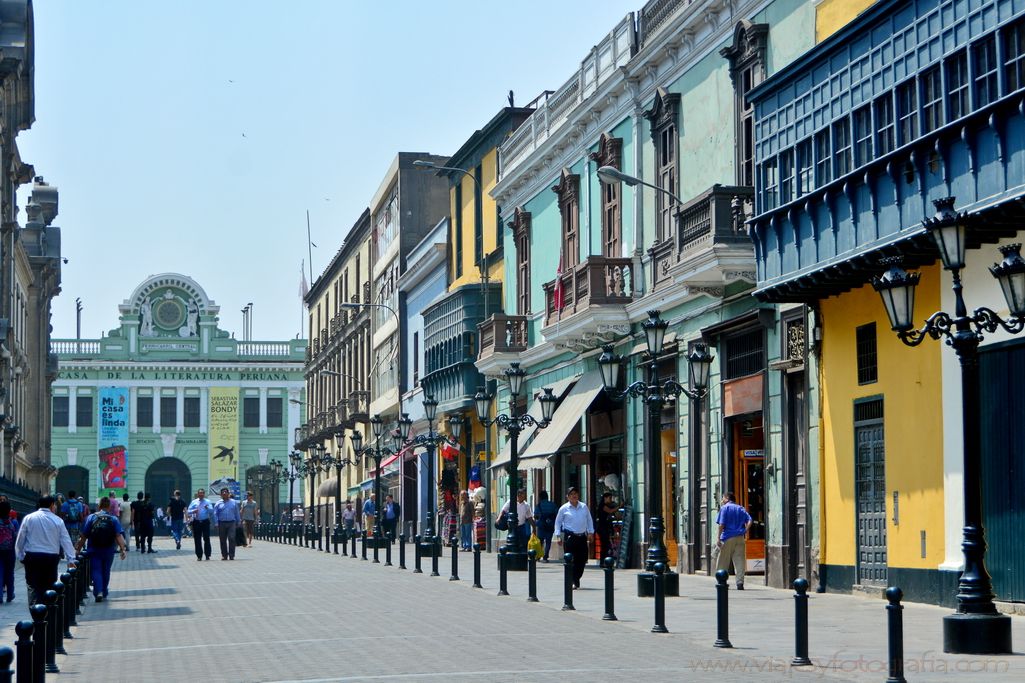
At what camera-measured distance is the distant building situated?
95312 millimetres

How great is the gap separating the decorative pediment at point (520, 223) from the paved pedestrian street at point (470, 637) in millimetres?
14948

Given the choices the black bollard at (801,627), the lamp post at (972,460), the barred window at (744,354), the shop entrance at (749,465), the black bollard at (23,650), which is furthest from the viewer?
the shop entrance at (749,465)

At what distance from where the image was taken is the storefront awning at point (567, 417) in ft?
115

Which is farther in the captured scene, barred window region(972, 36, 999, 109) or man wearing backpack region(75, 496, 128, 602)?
man wearing backpack region(75, 496, 128, 602)

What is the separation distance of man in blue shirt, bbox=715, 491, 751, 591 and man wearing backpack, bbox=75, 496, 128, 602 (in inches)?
348

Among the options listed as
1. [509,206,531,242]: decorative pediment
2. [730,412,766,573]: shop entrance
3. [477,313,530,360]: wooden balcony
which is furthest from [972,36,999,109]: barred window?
[509,206,531,242]: decorative pediment

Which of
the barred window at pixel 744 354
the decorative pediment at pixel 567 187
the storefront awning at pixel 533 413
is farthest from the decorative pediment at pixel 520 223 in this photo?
the barred window at pixel 744 354

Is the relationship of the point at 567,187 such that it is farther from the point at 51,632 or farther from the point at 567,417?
the point at 51,632

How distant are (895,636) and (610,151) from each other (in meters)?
22.7

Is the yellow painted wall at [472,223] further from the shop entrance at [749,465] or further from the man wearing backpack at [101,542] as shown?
the man wearing backpack at [101,542]

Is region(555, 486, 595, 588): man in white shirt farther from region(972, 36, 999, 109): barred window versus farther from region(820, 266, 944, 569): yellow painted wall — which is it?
region(972, 36, 999, 109): barred window

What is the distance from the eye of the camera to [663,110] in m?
31.0

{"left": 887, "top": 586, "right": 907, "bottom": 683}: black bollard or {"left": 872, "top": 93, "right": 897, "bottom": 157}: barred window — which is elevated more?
{"left": 872, "top": 93, "right": 897, "bottom": 157}: barred window

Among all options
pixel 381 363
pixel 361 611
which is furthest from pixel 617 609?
pixel 381 363
